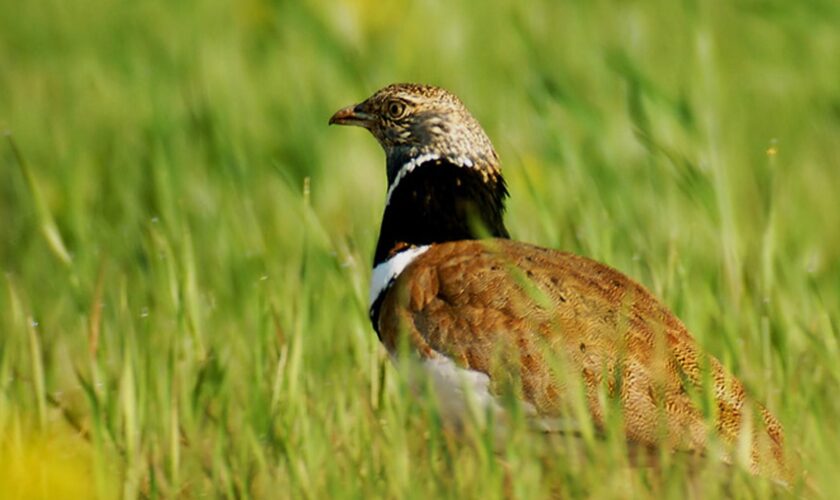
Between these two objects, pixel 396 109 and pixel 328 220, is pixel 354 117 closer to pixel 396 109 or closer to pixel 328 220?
pixel 396 109

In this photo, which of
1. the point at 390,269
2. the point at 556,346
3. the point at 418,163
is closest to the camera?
the point at 556,346

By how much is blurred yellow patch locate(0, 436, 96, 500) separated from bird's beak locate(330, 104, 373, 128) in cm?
154

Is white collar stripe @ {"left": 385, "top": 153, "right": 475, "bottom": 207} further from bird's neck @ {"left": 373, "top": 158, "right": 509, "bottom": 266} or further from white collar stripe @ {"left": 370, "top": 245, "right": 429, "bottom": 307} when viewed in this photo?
white collar stripe @ {"left": 370, "top": 245, "right": 429, "bottom": 307}

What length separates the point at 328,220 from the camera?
6.45 meters

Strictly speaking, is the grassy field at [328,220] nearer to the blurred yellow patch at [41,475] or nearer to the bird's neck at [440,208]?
the blurred yellow patch at [41,475]

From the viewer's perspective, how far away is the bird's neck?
16.3 ft

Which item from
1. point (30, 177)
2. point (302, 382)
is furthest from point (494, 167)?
point (30, 177)

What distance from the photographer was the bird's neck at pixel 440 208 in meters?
4.97

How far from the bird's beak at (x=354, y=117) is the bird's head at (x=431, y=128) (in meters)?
0.06

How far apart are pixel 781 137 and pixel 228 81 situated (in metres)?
2.34

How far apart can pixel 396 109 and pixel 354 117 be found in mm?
188

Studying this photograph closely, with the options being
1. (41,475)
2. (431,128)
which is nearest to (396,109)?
(431,128)

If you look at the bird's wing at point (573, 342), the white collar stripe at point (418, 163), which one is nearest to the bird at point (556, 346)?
the bird's wing at point (573, 342)

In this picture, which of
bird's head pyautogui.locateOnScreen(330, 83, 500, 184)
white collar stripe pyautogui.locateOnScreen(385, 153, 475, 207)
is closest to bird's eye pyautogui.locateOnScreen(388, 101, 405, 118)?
bird's head pyautogui.locateOnScreen(330, 83, 500, 184)
